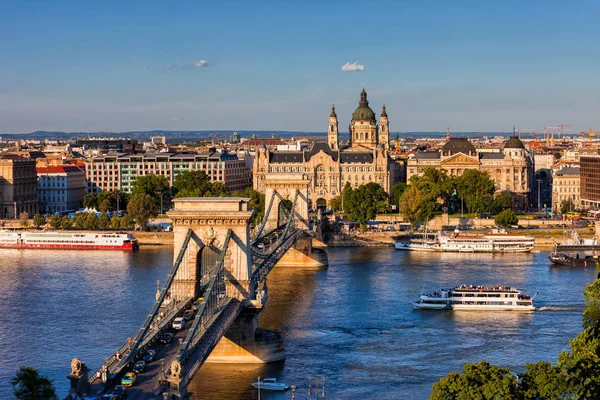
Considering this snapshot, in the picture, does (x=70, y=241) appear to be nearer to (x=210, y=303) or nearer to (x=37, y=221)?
(x=37, y=221)

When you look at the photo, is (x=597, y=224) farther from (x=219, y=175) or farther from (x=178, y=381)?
(x=178, y=381)

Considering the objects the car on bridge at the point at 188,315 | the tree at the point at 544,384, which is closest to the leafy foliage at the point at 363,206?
the car on bridge at the point at 188,315

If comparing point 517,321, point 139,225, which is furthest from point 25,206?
point 517,321

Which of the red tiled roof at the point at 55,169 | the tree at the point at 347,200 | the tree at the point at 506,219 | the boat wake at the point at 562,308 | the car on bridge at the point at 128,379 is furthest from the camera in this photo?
the red tiled roof at the point at 55,169

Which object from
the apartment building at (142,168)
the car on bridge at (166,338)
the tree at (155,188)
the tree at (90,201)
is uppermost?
the apartment building at (142,168)

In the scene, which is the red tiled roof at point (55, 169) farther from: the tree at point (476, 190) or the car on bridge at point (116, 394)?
the car on bridge at point (116, 394)

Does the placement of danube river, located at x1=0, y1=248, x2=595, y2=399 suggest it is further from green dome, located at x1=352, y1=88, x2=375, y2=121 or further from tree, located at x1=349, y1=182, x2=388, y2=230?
green dome, located at x1=352, y1=88, x2=375, y2=121

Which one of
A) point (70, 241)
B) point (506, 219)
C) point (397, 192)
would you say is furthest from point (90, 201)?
point (506, 219)

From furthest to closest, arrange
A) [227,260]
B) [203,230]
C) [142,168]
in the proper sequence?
[142,168] → [227,260] → [203,230]
